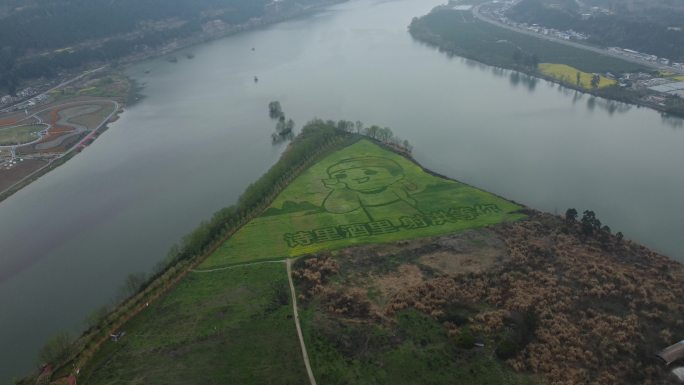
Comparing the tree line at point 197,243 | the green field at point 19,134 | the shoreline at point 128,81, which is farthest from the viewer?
the green field at point 19,134

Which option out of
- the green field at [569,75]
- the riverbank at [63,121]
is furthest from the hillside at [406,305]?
the green field at [569,75]

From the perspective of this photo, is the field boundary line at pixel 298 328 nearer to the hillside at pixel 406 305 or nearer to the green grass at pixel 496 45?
the hillside at pixel 406 305

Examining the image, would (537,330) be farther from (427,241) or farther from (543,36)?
(543,36)

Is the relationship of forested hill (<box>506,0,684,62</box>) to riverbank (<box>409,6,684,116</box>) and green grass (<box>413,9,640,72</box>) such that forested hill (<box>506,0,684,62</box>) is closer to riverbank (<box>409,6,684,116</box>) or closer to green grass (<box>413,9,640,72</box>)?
riverbank (<box>409,6,684,116</box>)

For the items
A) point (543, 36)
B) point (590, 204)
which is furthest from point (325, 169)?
point (543, 36)

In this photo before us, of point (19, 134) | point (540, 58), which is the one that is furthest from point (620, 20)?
point (19, 134)
